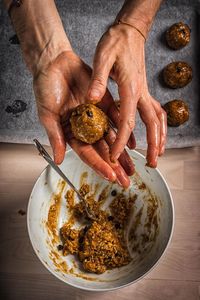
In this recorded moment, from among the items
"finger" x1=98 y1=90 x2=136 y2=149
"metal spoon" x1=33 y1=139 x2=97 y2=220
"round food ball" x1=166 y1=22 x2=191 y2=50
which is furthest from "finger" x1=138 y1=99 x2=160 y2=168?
"round food ball" x1=166 y1=22 x2=191 y2=50

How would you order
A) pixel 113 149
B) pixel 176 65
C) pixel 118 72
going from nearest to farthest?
pixel 113 149 → pixel 118 72 → pixel 176 65

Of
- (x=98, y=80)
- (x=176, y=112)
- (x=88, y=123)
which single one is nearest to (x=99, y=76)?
(x=98, y=80)

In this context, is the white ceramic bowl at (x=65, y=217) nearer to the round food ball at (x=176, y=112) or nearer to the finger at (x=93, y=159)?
the finger at (x=93, y=159)

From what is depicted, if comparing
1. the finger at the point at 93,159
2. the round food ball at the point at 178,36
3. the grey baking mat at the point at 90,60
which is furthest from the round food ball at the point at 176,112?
the finger at the point at 93,159

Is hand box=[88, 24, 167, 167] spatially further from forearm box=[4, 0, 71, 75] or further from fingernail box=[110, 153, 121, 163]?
forearm box=[4, 0, 71, 75]

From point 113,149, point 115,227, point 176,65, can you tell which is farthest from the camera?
point 176,65

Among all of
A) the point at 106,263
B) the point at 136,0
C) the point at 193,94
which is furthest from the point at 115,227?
the point at 136,0

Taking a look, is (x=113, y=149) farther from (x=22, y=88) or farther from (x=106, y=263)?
(x=22, y=88)
